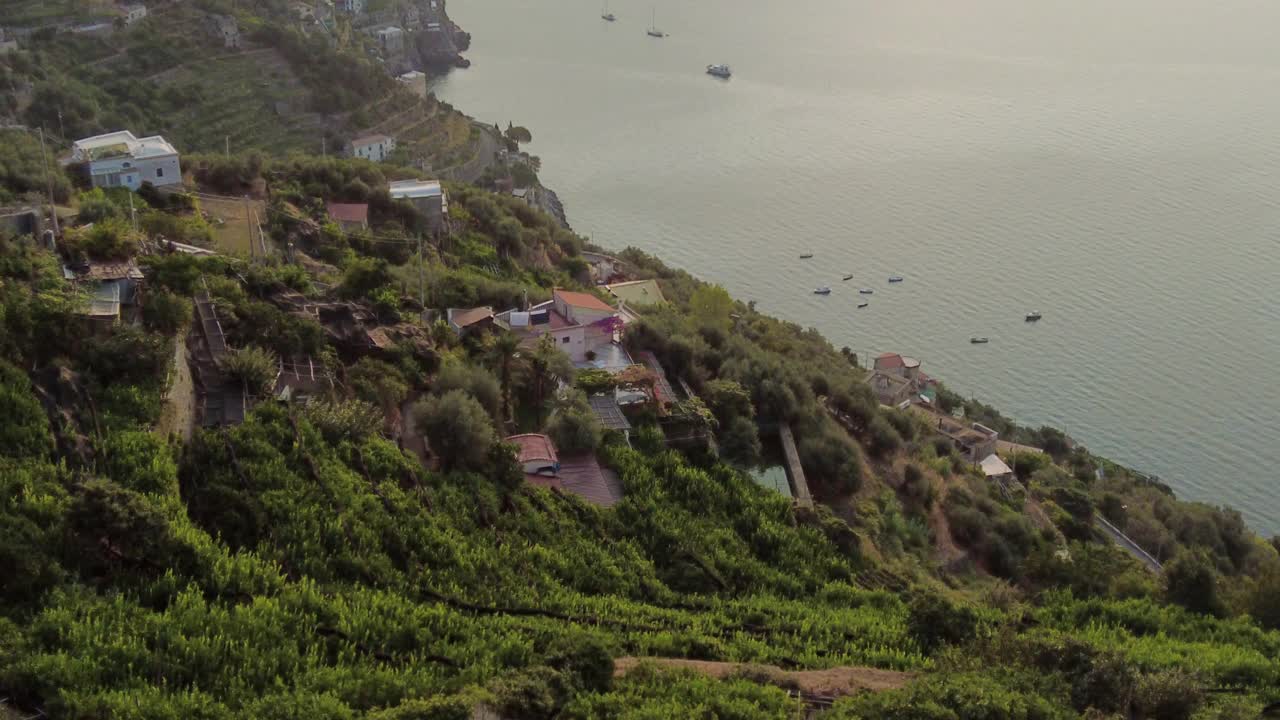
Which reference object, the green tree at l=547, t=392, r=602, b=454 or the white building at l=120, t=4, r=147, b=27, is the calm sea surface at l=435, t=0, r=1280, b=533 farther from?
the green tree at l=547, t=392, r=602, b=454

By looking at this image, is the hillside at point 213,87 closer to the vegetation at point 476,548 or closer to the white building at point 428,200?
the white building at point 428,200

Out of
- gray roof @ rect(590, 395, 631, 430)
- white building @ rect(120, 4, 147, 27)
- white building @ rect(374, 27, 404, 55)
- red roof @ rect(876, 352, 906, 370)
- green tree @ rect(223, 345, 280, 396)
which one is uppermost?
green tree @ rect(223, 345, 280, 396)

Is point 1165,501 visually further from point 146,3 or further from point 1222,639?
point 146,3

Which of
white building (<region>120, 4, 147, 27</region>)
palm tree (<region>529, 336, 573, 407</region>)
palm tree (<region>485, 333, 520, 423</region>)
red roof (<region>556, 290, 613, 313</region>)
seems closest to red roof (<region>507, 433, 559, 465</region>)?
palm tree (<region>485, 333, 520, 423</region>)

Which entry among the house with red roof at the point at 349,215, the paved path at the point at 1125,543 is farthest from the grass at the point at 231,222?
the paved path at the point at 1125,543

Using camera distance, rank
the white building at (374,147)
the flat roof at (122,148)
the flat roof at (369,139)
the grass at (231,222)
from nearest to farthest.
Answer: the grass at (231,222) < the flat roof at (122,148) < the white building at (374,147) < the flat roof at (369,139)

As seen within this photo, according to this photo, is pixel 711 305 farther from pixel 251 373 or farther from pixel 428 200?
pixel 251 373
